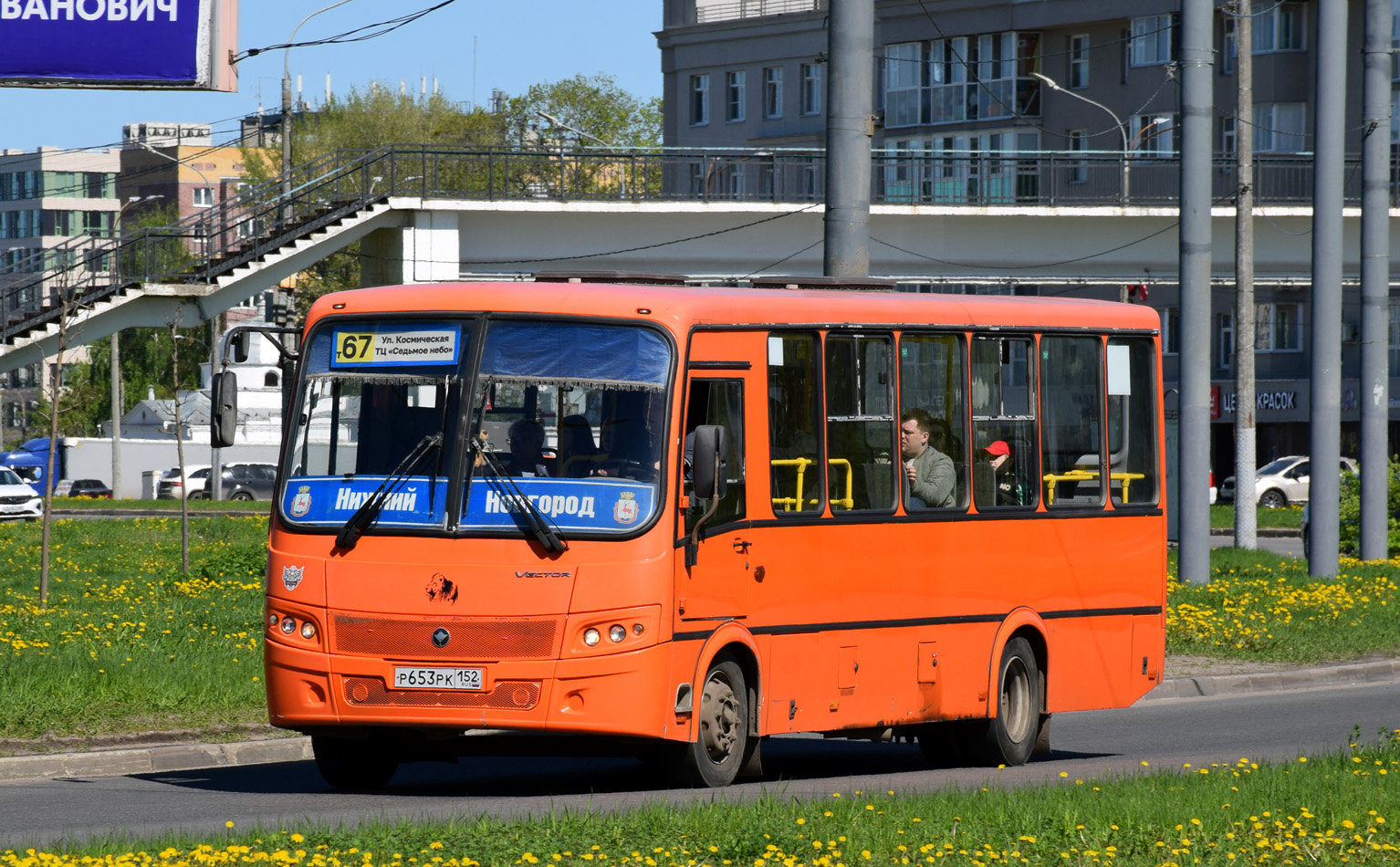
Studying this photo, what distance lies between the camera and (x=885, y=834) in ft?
28.9

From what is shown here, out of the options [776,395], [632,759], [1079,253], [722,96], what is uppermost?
[722,96]

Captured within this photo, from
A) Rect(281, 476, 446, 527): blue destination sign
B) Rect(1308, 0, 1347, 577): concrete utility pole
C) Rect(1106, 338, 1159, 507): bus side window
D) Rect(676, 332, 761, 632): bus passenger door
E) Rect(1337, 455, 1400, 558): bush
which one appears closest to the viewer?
Rect(281, 476, 446, 527): blue destination sign

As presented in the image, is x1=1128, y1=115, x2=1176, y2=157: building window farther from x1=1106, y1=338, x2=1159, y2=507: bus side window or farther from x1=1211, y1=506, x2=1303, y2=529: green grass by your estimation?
x1=1106, y1=338, x2=1159, y2=507: bus side window

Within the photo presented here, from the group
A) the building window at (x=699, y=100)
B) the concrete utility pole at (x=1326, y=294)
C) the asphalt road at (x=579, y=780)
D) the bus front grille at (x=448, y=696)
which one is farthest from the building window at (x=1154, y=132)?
the bus front grille at (x=448, y=696)

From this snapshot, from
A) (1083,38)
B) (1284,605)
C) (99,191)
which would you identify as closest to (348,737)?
(1284,605)

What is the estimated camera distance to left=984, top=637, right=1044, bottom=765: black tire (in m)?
13.5

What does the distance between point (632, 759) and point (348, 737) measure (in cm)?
309

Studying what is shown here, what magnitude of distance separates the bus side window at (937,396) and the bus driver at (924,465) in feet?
0.04

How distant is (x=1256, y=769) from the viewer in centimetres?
1119

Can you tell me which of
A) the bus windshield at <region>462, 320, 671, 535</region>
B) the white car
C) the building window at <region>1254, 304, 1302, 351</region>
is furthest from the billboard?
the building window at <region>1254, 304, 1302, 351</region>

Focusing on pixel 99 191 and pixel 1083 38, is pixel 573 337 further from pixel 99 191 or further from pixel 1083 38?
pixel 99 191

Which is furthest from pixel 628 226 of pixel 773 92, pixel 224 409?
pixel 773 92

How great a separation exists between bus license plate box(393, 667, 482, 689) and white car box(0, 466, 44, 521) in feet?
158

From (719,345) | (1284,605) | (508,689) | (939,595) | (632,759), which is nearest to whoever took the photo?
(508,689)
